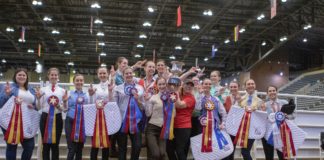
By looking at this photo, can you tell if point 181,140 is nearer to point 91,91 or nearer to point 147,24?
point 91,91

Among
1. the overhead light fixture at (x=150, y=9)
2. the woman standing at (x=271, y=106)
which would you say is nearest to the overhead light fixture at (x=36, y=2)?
the overhead light fixture at (x=150, y=9)

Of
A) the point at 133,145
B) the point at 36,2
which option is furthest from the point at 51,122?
the point at 36,2

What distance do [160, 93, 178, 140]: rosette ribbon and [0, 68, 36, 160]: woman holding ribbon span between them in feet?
5.52

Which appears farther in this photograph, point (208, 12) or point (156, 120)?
point (208, 12)

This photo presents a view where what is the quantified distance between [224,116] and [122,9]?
12.6 m

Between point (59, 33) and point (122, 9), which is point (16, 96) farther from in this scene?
point (59, 33)

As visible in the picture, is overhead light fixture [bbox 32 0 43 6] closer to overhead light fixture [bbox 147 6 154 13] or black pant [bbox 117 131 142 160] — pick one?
overhead light fixture [bbox 147 6 154 13]

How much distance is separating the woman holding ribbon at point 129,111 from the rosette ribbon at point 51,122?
79cm

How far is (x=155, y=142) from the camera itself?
14.8ft

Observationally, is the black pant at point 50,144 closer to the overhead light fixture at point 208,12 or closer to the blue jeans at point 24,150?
the blue jeans at point 24,150

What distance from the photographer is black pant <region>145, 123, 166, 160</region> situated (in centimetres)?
439

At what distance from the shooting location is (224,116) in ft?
16.4

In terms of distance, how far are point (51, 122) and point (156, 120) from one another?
136 cm

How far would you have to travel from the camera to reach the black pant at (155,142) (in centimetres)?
439
